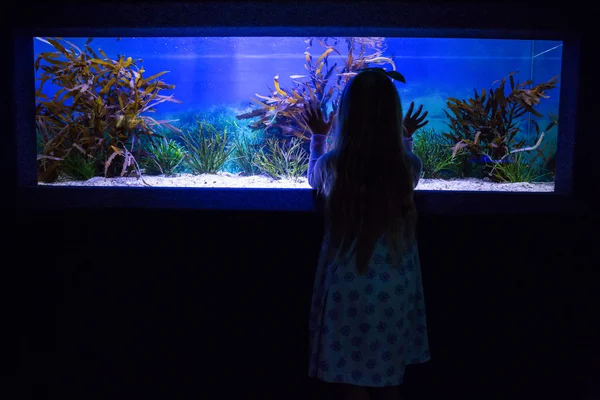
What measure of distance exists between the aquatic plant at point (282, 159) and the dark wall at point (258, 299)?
1.37 m

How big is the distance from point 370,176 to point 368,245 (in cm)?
29

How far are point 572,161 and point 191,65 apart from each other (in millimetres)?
3269

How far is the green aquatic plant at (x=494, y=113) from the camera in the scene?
12.7ft

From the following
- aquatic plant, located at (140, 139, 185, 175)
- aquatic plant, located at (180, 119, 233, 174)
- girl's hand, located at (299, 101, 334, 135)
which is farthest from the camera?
aquatic plant, located at (180, 119, 233, 174)

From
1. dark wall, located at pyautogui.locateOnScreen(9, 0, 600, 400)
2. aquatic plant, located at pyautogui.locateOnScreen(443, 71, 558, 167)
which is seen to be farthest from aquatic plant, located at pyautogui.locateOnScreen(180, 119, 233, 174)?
aquatic plant, located at pyautogui.locateOnScreen(443, 71, 558, 167)

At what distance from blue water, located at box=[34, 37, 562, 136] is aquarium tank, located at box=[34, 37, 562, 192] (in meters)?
0.01

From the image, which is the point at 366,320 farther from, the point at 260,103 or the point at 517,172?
the point at 260,103

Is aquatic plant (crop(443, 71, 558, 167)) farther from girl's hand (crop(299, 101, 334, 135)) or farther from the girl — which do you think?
the girl

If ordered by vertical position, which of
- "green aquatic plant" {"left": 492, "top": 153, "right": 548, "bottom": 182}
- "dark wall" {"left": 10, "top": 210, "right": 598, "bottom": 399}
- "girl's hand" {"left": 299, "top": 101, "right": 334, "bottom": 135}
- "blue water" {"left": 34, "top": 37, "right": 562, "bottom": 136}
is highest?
"blue water" {"left": 34, "top": 37, "right": 562, "bottom": 136}

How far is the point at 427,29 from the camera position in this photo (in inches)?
83.6

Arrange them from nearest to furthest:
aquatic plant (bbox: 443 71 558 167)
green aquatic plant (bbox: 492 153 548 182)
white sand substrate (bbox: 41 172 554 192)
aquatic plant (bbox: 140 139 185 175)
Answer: white sand substrate (bbox: 41 172 554 192), green aquatic plant (bbox: 492 153 548 182), aquatic plant (bbox: 140 139 185 175), aquatic plant (bbox: 443 71 558 167)

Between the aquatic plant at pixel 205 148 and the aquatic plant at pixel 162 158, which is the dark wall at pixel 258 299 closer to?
the aquatic plant at pixel 162 158

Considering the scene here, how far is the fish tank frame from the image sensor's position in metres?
2.07

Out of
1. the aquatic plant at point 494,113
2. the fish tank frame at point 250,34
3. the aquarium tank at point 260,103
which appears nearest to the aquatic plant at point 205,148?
the aquarium tank at point 260,103
